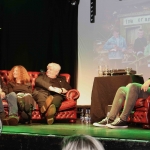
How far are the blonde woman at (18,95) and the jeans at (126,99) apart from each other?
1.10 m

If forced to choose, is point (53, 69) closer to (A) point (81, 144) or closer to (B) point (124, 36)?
(B) point (124, 36)

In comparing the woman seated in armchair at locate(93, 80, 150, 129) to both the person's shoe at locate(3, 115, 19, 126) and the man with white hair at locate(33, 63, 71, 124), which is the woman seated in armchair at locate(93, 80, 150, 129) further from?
the person's shoe at locate(3, 115, 19, 126)

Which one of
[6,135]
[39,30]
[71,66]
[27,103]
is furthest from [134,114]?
[39,30]

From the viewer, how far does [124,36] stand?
215 inches

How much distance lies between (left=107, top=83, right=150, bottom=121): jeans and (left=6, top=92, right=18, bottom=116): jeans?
1180 mm

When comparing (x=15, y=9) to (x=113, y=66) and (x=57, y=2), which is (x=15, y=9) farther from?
(x=113, y=66)

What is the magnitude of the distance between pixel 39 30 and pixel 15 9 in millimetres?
653

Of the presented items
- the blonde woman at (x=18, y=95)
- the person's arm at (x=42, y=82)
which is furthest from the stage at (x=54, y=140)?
the person's arm at (x=42, y=82)

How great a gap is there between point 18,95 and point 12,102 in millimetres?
199

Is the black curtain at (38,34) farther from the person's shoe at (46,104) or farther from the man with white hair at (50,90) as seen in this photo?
the person's shoe at (46,104)

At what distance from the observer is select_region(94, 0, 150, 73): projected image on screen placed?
5.28 m

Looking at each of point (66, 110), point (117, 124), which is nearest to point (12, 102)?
point (66, 110)

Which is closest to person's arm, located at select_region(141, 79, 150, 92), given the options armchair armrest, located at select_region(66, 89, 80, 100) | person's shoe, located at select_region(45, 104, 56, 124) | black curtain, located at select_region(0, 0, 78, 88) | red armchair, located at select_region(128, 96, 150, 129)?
red armchair, located at select_region(128, 96, 150, 129)

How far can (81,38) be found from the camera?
598cm
